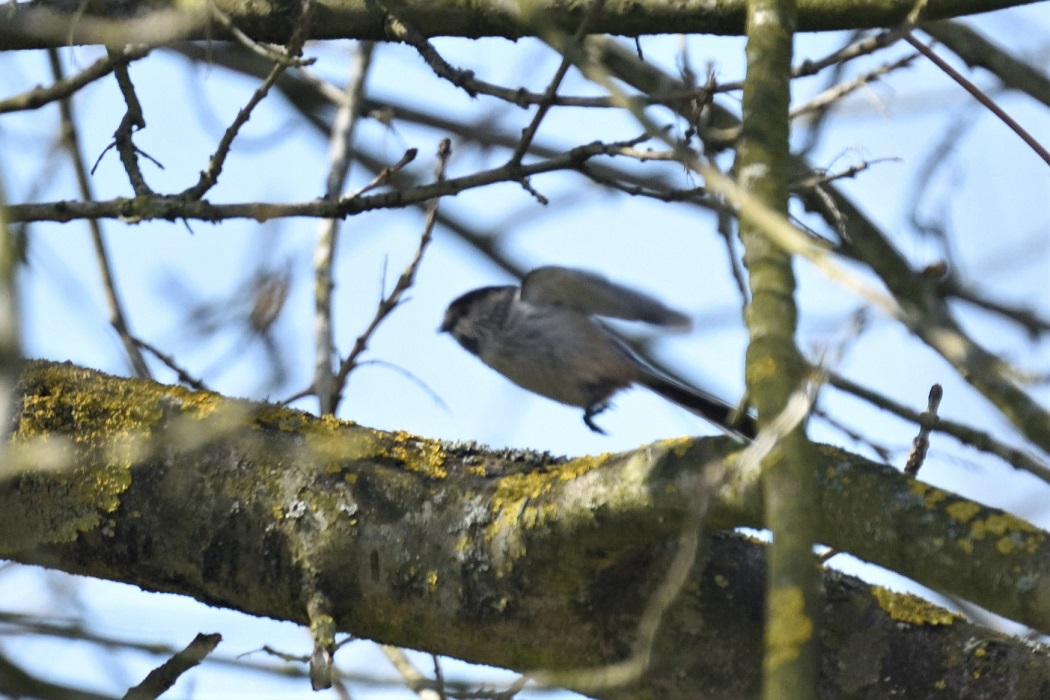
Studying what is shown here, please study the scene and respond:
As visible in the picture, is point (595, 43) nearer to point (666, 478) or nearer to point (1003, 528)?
point (666, 478)

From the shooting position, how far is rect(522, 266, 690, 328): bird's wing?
4.26 meters

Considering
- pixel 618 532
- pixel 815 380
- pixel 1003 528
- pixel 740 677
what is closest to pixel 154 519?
pixel 618 532

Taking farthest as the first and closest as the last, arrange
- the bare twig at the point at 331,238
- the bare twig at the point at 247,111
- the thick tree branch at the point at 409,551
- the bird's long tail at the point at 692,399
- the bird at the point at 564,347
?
the bird at the point at 564,347, the bird's long tail at the point at 692,399, the bare twig at the point at 331,238, the bare twig at the point at 247,111, the thick tree branch at the point at 409,551

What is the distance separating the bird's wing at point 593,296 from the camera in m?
4.26

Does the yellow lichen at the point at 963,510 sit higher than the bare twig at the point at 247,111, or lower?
lower

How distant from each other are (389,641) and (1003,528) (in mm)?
1211

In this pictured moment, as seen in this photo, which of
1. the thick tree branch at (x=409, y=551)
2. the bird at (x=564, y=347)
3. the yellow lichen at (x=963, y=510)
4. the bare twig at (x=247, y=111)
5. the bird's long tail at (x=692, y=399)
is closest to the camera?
the yellow lichen at (x=963, y=510)

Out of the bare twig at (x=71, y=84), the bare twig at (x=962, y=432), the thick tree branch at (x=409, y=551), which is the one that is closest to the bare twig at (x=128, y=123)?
the bare twig at (x=71, y=84)

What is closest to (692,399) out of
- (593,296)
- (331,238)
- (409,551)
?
(593,296)

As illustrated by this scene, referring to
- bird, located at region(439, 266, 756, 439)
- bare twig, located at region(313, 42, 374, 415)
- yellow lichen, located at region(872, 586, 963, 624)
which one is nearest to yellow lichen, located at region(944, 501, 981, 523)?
yellow lichen, located at region(872, 586, 963, 624)

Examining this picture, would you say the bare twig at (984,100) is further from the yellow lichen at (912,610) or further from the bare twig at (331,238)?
the bare twig at (331,238)

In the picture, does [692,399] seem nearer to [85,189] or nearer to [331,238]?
[331,238]

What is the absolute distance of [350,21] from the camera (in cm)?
301

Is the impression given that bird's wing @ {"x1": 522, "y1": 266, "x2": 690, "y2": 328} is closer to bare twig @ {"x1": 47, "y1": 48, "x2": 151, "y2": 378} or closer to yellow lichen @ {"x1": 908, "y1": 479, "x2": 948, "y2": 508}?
bare twig @ {"x1": 47, "y1": 48, "x2": 151, "y2": 378}
